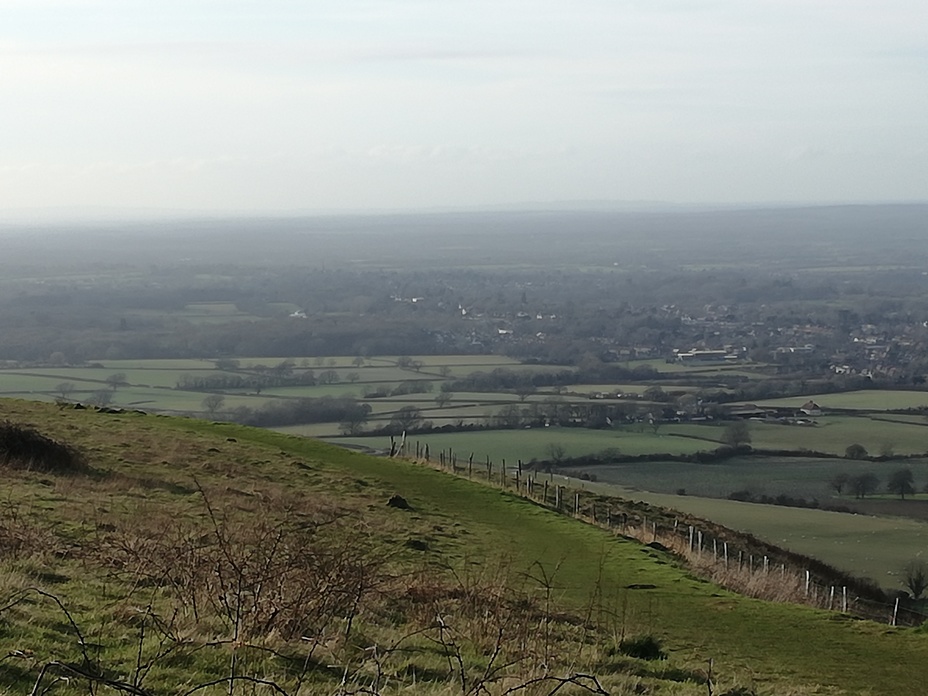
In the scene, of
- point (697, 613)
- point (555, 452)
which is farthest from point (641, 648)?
point (555, 452)

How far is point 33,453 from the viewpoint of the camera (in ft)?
61.0

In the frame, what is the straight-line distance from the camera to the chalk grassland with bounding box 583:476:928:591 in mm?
27000

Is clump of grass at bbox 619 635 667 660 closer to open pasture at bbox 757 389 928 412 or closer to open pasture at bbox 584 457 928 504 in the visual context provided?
open pasture at bbox 584 457 928 504

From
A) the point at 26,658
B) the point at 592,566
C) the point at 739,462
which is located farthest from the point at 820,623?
the point at 739,462

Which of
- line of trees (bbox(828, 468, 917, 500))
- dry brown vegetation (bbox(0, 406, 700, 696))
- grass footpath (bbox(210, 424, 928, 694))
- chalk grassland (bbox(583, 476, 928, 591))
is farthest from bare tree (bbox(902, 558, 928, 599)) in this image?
line of trees (bbox(828, 468, 917, 500))

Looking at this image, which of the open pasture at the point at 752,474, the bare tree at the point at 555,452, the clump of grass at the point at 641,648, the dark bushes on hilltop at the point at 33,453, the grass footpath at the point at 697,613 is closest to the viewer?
the clump of grass at the point at 641,648

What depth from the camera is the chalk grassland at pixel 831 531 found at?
27.0 m

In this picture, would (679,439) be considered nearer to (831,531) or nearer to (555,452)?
(555,452)

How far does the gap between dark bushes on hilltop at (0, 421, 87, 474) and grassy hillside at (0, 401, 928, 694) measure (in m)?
0.49

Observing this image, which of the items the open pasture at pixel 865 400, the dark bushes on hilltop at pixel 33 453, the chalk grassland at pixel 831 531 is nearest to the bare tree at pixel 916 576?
the chalk grassland at pixel 831 531

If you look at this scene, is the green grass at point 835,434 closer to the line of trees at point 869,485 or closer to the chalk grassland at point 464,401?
the chalk grassland at point 464,401

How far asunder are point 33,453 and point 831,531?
74.3 ft

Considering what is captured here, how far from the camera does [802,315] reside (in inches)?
5187

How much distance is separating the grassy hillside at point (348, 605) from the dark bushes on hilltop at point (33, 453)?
1.61 feet
